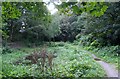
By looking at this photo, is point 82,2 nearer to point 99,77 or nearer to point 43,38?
point 99,77

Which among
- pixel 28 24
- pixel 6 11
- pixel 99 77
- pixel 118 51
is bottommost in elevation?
pixel 99 77

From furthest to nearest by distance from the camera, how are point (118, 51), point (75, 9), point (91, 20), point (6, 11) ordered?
point (91, 20), point (118, 51), point (6, 11), point (75, 9)

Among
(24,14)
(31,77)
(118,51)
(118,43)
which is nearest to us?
(31,77)

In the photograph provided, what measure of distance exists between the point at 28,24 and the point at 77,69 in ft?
33.2

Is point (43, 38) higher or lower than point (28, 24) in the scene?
lower

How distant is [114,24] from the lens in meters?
10.2

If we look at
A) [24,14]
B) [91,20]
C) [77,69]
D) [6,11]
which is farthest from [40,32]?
[6,11]

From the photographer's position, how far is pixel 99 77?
571cm

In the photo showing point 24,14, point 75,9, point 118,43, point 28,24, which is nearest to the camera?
point 75,9

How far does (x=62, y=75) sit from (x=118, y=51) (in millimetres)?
5292

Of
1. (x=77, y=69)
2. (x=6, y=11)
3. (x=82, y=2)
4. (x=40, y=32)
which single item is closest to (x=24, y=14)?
(x=40, y=32)

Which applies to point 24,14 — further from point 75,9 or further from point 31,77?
point 75,9

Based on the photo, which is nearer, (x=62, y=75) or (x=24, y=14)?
(x=62, y=75)

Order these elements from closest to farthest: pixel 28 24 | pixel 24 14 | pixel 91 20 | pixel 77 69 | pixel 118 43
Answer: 1. pixel 77 69
2. pixel 118 43
3. pixel 91 20
4. pixel 24 14
5. pixel 28 24
